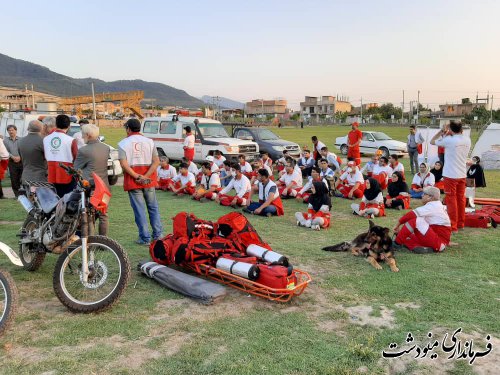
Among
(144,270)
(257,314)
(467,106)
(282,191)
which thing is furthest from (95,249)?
(467,106)

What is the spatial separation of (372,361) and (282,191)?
8.10m

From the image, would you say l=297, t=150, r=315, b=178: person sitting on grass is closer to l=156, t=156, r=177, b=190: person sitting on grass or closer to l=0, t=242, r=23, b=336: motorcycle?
l=156, t=156, r=177, b=190: person sitting on grass

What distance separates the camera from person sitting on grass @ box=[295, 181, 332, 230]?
7.84 m

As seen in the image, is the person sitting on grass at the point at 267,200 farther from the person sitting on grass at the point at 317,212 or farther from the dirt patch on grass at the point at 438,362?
A: the dirt patch on grass at the point at 438,362

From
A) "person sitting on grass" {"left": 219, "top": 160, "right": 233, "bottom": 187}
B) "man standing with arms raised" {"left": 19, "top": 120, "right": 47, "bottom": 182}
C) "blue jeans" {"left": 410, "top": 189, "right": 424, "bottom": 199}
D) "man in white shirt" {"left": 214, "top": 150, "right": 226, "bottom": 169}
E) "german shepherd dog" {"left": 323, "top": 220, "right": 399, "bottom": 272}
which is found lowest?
"blue jeans" {"left": 410, "top": 189, "right": 424, "bottom": 199}

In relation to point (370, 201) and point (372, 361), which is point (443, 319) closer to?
point (372, 361)

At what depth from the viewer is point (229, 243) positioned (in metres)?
5.26

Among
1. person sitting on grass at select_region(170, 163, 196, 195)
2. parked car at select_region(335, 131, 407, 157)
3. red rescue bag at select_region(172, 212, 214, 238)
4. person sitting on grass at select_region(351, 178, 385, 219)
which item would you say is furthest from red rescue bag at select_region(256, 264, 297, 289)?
parked car at select_region(335, 131, 407, 157)

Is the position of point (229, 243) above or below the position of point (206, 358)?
above

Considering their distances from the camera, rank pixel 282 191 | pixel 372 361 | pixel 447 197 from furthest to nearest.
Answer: pixel 282 191
pixel 447 197
pixel 372 361

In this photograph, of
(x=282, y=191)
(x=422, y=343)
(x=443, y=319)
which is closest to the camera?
(x=422, y=343)

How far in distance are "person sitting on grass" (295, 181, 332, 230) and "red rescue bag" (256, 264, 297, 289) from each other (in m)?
3.41

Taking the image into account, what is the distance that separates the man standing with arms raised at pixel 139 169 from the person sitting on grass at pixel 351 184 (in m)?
6.20

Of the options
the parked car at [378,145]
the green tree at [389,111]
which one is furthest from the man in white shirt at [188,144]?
the green tree at [389,111]
